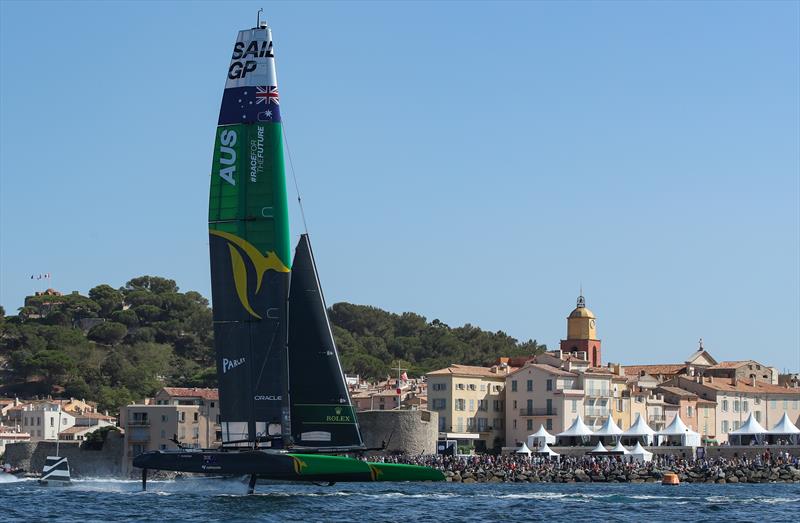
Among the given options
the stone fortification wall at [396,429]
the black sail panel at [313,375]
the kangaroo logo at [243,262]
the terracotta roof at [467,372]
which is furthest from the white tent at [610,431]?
the kangaroo logo at [243,262]

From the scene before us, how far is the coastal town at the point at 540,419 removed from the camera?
248 ft

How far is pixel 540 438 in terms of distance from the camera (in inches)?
3228

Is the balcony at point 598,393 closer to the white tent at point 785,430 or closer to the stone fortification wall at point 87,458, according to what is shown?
the white tent at point 785,430

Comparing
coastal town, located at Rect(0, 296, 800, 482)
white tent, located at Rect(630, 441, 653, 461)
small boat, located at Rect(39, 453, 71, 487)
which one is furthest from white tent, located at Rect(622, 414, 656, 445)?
small boat, located at Rect(39, 453, 71, 487)

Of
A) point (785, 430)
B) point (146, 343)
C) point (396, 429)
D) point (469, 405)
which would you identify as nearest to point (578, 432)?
point (396, 429)

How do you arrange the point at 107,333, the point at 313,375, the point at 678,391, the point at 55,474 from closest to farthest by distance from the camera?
the point at 313,375
the point at 55,474
the point at 678,391
the point at 107,333

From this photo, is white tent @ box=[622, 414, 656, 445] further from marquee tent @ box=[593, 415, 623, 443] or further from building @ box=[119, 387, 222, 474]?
building @ box=[119, 387, 222, 474]

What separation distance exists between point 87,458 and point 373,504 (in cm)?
4682

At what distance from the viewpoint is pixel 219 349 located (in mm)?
41625

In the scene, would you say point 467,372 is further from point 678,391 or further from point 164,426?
point 164,426

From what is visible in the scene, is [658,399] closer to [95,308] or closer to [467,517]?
[467,517]

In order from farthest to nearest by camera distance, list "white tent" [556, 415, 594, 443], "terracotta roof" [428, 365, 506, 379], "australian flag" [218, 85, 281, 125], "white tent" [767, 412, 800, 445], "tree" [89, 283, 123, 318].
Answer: "tree" [89, 283, 123, 318] → "terracotta roof" [428, 365, 506, 379] → "white tent" [556, 415, 594, 443] → "white tent" [767, 412, 800, 445] → "australian flag" [218, 85, 281, 125]

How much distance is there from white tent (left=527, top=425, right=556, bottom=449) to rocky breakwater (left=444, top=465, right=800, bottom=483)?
33.0 ft

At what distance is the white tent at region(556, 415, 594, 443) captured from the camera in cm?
8050
